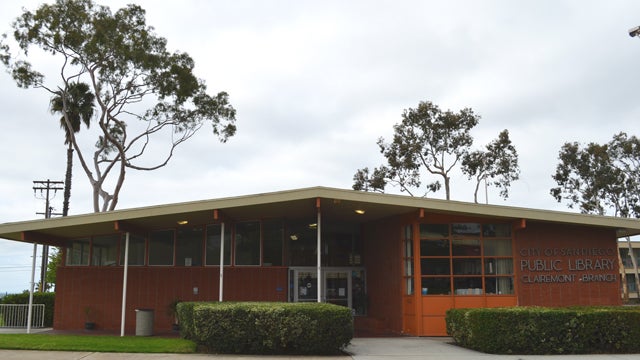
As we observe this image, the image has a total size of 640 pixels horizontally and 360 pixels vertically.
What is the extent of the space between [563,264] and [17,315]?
17.6m

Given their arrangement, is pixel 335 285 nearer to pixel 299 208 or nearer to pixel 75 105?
pixel 299 208

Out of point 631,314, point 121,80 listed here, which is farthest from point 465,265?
point 121,80

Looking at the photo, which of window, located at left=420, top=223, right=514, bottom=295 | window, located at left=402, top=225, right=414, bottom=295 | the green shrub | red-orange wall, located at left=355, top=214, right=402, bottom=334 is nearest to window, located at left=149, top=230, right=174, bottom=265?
the green shrub

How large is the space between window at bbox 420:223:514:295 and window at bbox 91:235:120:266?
9409 mm

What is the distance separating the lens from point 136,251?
18250 mm

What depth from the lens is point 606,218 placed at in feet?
48.9

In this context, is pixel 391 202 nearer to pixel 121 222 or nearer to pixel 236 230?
pixel 236 230

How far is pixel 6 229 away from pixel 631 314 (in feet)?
48.2

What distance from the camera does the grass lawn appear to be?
40.0 feet

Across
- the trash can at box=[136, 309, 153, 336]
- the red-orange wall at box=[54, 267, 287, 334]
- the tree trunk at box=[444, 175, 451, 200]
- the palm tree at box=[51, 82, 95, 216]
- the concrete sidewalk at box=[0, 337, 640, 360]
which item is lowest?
the concrete sidewalk at box=[0, 337, 640, 360]

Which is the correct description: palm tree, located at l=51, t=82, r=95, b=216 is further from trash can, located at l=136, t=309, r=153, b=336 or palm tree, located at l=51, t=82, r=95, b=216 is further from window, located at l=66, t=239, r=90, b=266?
trash can, located at l=136, t=309, r=153, b=336

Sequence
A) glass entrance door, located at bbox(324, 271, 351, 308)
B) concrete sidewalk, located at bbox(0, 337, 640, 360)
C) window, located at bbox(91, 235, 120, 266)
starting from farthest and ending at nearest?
glass entrance door, located at bbox(324, 271, 351, 308), window, located at bbox(91, 235, 120, 266), concrete sidewalk, located at bbox(0, 337, 640, 360)

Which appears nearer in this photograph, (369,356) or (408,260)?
(369,356)

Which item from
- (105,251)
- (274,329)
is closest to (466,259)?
(274,329)
